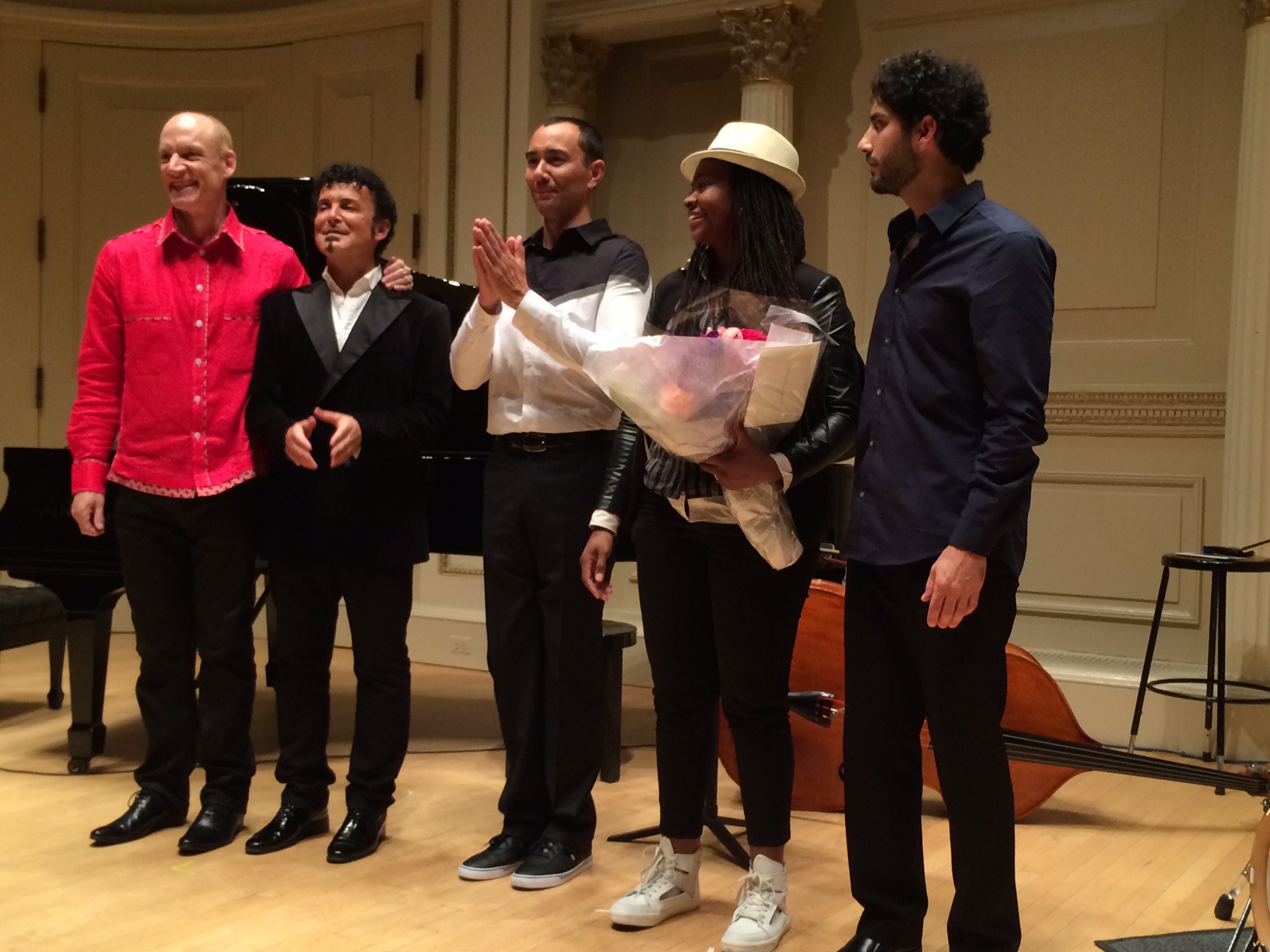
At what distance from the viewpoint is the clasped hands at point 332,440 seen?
9.10 feet

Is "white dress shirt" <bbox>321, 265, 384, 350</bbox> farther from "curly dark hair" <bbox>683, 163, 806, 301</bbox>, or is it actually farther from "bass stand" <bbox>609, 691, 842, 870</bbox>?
"bass stand" <bbox>609, 691, 842, 870</bbox>

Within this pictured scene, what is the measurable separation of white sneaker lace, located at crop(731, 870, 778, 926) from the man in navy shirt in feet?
0.74

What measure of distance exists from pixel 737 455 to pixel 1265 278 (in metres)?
2.78

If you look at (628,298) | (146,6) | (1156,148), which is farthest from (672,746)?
(146,6)

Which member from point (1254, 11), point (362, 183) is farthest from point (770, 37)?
point (362, 183)

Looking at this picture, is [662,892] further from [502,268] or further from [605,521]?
[502,268]

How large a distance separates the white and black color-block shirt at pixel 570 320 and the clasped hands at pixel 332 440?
263 mm

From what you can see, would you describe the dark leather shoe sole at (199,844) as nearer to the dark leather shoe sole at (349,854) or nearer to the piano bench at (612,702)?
the dark leather shoe sole at (349,854)

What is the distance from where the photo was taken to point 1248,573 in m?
4.29

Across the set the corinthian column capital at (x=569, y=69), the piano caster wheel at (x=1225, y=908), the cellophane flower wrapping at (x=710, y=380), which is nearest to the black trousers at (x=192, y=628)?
the cellophane flower wrapping at (x=710, y=380)

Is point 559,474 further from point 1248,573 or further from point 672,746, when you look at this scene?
Result: point 1248,573

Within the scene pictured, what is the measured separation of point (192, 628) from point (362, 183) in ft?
3.69

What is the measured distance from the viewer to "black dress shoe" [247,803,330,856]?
116 inches

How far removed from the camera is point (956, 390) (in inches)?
83.3
